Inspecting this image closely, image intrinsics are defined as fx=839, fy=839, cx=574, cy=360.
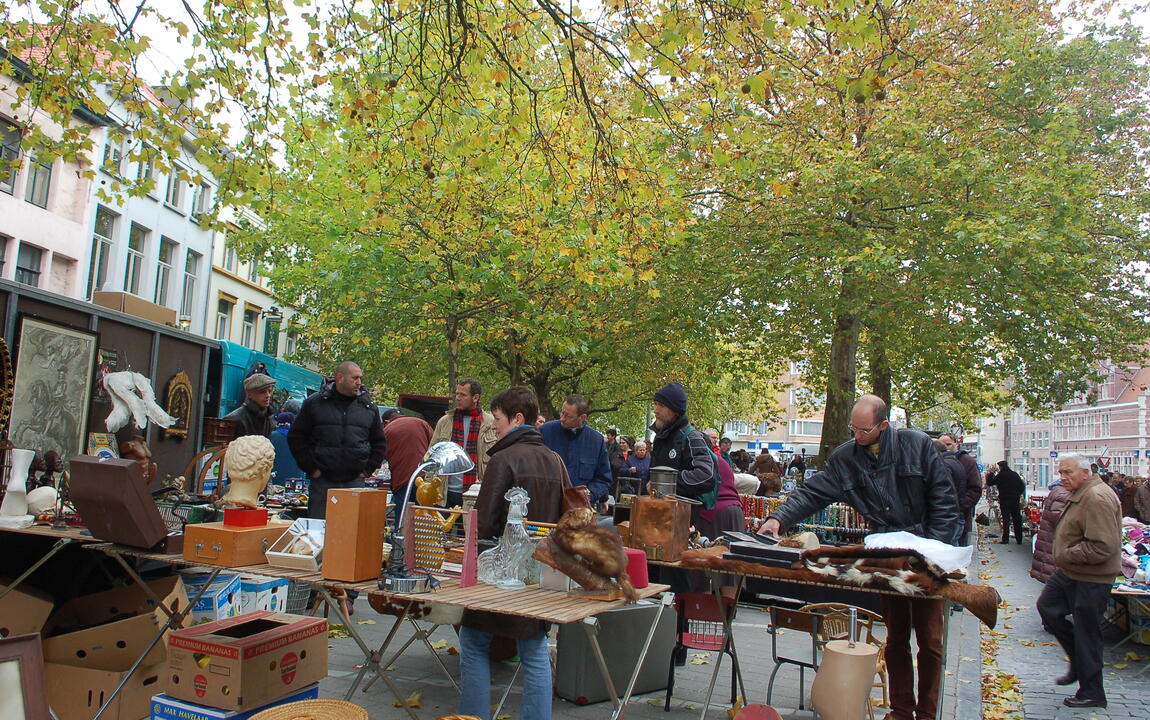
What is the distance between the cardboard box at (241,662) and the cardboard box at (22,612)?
131cm

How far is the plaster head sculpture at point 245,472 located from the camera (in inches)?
163

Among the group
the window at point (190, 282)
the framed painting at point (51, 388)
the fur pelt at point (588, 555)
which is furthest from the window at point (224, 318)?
the fur pelt at point (588, 555)

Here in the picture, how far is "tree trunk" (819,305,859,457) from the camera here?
17281 millimetres

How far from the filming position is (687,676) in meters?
5.95

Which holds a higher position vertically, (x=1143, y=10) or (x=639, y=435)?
(x=1143, y=10)

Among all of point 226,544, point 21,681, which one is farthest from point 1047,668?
point 21,681

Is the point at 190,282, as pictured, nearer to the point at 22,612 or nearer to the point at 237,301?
the point at 237,301

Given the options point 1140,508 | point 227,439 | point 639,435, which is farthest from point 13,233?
point 639,435

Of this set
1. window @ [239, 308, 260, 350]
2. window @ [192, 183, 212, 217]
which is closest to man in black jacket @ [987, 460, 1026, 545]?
window @ [192, 183, 212, 217]

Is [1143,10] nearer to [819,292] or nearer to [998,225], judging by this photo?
[998,225]

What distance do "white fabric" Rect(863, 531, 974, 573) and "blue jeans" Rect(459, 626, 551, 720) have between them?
178 centimetres

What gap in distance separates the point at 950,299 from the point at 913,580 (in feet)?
42.2

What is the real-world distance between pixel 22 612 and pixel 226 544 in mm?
1799

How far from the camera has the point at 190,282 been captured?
88.1 feet
